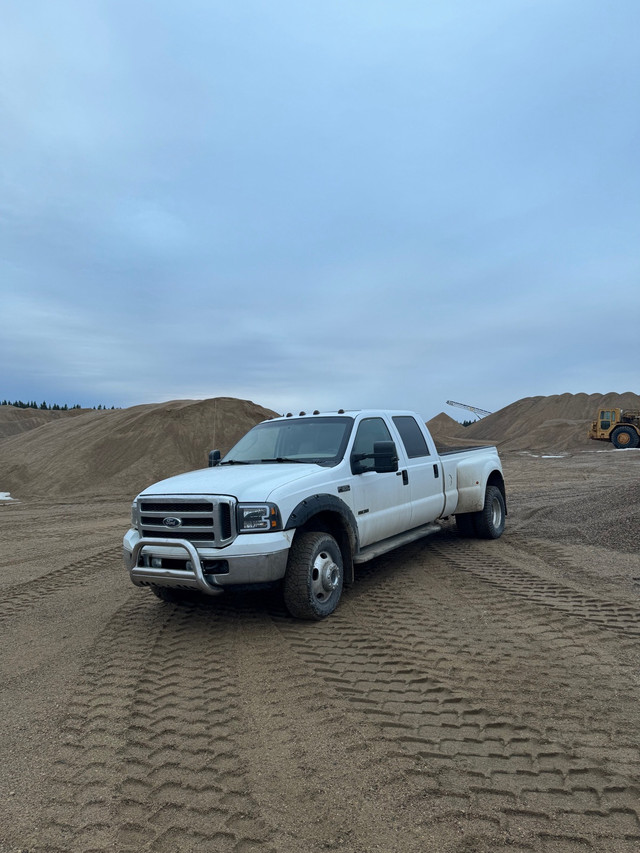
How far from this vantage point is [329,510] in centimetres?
517

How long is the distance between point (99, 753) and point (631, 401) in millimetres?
60129

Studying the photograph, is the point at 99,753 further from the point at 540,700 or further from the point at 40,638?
the point at 540,700

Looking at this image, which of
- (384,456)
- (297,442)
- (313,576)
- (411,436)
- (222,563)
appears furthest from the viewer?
(411,436)

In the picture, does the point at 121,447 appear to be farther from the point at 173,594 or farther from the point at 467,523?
the point at 173,594

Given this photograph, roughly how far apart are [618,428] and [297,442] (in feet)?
103

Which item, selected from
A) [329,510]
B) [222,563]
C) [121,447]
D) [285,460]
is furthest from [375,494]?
[121,447]

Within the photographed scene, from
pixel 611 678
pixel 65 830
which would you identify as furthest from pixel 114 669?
pixel 611 678

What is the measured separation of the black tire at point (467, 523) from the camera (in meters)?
8.38

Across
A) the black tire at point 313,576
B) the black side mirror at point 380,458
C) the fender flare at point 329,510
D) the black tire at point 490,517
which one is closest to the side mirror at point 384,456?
the black side mirror at point 380,458

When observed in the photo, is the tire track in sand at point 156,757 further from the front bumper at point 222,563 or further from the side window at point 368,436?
the side window at point 368,436

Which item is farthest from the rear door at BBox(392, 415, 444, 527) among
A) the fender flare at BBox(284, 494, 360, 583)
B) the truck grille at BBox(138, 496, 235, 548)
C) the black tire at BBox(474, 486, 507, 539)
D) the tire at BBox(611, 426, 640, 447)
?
the tire at BBox(611, 426, 640, 447)

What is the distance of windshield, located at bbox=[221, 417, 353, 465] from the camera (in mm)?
5902

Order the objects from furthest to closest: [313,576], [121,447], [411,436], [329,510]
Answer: [121,447] → [411,436] → [329,510] → [313,576]

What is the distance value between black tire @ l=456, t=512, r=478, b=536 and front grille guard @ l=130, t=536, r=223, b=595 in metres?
4.91
